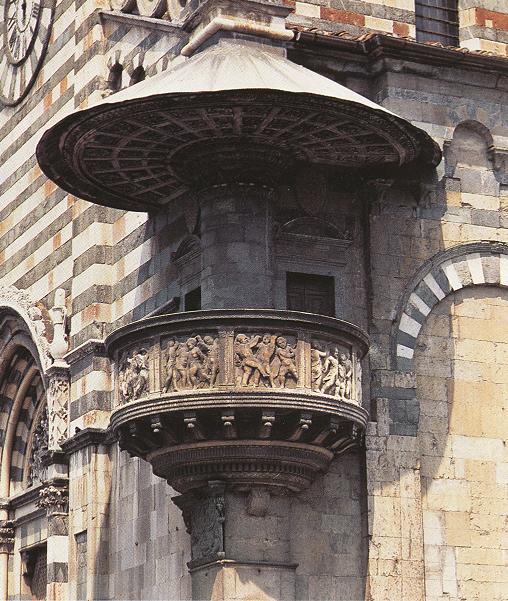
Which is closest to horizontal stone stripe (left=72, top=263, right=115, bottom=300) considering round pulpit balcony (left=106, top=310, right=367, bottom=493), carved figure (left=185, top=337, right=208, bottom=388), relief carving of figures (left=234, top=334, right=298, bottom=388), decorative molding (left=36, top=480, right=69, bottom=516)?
decorative molding (left=36, top=480, right=69, bottom=516)

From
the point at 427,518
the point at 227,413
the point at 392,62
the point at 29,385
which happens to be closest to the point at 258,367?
the point at 227,413

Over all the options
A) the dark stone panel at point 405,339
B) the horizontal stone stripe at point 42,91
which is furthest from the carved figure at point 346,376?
the horizontal stone stripe at point 42,91

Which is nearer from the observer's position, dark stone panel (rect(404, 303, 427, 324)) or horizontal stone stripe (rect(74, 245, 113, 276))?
dark stone panel (rect(404, 303, 427, 324))

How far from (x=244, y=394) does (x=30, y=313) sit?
7644mm

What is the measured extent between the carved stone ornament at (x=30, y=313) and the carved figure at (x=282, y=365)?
6.41 m

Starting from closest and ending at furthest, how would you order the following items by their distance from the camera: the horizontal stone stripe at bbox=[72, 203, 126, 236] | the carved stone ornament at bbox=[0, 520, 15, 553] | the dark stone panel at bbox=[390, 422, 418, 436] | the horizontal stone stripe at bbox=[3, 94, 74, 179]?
the dark stone panel at bbox=[390, 422, 418, 436], the horizontal stone stripe at bbox=[72, 203, 126, 236], the horizontal stone stripe at bbox=[3, 94, 74, 179], the carved stone ornament at bbox=[0, 520, 15, 553]

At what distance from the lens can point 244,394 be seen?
19203mm

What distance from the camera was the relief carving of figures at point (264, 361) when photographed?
19.4 meters

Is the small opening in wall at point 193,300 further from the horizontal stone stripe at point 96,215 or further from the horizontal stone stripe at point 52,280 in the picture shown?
the horizontal stone stripe at point 52,280

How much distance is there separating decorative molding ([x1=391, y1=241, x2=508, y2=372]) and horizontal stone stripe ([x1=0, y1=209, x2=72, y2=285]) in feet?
20.7

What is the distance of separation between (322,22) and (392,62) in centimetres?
119

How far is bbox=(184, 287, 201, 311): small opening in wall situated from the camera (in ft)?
69.8

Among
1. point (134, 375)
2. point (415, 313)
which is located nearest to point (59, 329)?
point (134, 375)

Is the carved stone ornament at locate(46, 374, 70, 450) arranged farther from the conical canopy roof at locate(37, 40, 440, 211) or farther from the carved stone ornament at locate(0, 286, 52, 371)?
the conical canopy roof at locate(37, 40, 440, 211)
